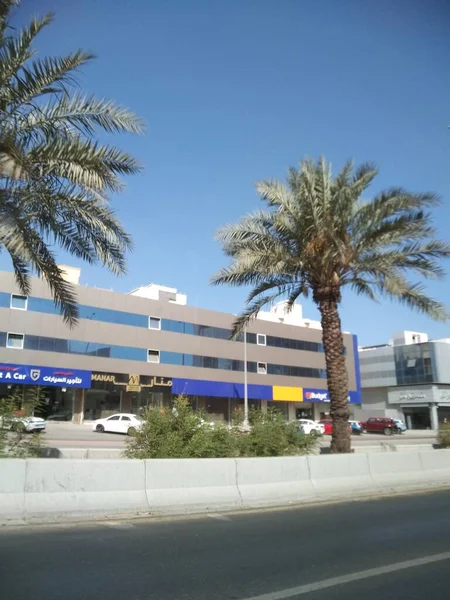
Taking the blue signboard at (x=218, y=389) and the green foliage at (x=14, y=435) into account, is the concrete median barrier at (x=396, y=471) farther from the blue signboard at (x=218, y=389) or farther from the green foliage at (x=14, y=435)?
the blue signboard at (x=218, y=389)

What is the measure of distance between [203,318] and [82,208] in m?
Result: 42.6

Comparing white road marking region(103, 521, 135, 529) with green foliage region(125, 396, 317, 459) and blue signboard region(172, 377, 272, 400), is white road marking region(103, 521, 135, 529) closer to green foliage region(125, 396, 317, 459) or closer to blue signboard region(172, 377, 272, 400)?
green foliage region(125, 396, 317, 459)

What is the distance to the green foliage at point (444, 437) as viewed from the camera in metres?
19.5

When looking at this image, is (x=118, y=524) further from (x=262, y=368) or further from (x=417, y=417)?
(x=417, y=417)

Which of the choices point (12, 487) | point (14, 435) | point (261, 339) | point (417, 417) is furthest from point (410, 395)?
point (12, 487)

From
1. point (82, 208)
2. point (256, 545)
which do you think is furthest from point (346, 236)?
point (256, 545)

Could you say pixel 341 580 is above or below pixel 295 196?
below

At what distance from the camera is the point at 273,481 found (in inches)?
419

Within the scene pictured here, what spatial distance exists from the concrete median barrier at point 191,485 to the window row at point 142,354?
3553 cm

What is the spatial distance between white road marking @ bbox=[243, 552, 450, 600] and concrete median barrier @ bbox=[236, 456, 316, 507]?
4414 mm

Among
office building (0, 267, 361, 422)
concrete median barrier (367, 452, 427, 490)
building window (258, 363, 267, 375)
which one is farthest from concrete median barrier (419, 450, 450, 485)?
building window (258, 363, 267, 375)

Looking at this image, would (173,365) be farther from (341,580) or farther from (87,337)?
(341,580)

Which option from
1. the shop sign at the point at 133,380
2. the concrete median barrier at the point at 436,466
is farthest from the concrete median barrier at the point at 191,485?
the shop sign at the point at 133,380

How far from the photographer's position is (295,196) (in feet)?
52.3
